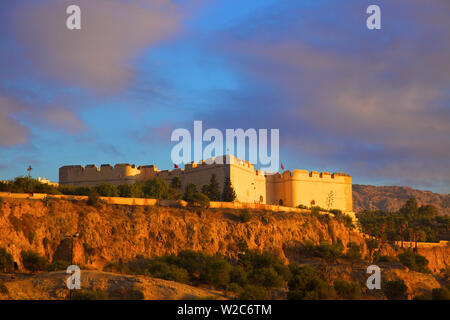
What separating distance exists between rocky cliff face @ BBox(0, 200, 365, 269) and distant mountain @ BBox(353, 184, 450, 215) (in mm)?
96076

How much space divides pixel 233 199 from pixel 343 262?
10234 millimetres

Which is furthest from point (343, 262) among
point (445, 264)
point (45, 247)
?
point (45, 247)

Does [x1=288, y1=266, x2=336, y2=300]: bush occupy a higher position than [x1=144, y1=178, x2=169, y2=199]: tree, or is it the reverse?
[x1=144, y1=178, x2=169, y2=199]: tree

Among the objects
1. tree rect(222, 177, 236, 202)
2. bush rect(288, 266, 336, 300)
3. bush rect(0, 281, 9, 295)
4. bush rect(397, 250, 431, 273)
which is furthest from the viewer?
bush rect(397, 250, 431, 273)

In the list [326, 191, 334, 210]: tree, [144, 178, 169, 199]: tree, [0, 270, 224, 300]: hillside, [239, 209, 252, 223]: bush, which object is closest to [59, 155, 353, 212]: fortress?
[326, 191, 334, 210]: tree

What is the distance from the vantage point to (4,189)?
3638cm

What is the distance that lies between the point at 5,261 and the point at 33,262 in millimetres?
1597

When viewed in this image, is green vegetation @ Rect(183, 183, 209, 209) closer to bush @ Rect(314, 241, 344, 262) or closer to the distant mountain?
bush @ Rect(314, 241, 344, 262)

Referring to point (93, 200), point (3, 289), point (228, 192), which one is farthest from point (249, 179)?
point (3, 289)

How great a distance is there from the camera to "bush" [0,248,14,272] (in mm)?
29797

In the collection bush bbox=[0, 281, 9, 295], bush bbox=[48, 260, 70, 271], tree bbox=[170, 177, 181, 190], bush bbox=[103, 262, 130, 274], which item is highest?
tree bbox=[170, 177, 181, 190]

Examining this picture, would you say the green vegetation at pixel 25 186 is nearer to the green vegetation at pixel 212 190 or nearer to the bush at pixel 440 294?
the green vegetation at pixel 212 190

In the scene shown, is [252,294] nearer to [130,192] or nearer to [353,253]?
[130,192]

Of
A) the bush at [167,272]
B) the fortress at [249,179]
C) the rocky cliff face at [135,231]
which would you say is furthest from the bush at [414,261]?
the bush at [167,272]
